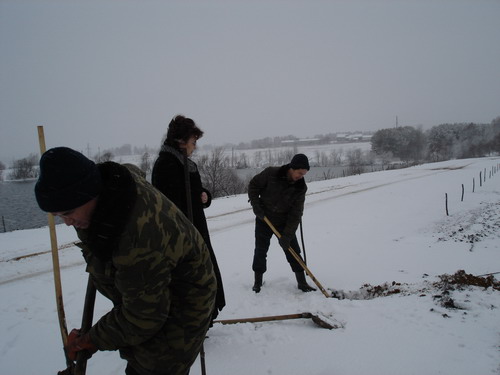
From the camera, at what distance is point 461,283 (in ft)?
13.2

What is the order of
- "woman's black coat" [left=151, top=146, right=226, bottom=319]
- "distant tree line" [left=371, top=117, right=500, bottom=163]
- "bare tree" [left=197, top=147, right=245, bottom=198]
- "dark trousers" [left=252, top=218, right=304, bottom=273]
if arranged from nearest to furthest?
"woman's black coat" [left=151, top=146, right=226, bottom=319] < "dark trousers" [left=252, top=218, right=304, bottom=273] < "bare tree" [left=197, top=147, right=245, bottom=198] < "distant tree line" [left=371, top=117, right=500, bottom=163]

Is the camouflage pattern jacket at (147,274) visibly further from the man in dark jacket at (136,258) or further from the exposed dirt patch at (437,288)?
the exposed dirt patch at (437,288)

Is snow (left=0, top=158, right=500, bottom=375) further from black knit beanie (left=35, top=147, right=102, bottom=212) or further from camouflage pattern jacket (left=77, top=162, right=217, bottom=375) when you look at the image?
black knit beanie (left=35, top=147, right=102, bottom=212)

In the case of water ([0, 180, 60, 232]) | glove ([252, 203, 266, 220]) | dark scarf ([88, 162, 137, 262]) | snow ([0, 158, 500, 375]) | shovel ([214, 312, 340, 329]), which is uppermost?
dark scarf ([88, 162, 137, 262])

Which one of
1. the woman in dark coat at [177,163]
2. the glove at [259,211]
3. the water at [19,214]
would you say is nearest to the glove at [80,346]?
the woman in dark coat at [177,163]

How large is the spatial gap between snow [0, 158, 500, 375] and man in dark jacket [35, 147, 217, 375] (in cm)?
150

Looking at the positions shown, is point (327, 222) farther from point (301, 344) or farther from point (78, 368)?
point (78, 368)

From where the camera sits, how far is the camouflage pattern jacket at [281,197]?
430 cm

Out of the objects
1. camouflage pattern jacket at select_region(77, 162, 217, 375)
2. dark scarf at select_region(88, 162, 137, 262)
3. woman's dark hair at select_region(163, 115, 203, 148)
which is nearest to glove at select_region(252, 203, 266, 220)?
woman's dark hair at select_region(163, 115, 203, 148)

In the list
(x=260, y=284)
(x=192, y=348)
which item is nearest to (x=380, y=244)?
(x=260, y=284)

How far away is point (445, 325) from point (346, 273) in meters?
2.41

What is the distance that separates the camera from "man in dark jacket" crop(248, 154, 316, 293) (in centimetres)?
427

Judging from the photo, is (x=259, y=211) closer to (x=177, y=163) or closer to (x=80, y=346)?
(x=177, y=163)

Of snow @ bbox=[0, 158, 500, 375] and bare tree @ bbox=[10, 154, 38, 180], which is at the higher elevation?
bare tree @ bbox=[10, 154, 38, 180]
